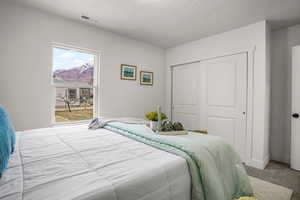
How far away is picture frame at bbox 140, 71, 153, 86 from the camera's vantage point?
3.71 m

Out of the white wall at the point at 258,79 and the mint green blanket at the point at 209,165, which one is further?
the white wall at the point at 258,79

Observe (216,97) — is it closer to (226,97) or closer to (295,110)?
(226,97)

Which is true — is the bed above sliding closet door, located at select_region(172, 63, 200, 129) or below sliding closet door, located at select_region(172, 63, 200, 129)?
below

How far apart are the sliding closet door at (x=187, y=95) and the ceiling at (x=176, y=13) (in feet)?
3.25

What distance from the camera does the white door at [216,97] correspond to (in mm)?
2877

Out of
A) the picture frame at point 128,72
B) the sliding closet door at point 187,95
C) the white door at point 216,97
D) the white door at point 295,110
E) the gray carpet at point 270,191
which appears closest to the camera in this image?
the gray carpet at point 270,191

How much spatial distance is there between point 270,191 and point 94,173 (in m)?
2.29

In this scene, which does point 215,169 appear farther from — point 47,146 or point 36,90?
point 36,90

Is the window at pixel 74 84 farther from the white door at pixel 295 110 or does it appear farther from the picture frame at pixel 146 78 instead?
the white door at pixel 295 110

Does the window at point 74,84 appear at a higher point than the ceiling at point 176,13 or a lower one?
lower

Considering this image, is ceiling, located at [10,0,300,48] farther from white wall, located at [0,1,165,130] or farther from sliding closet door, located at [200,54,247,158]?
sliding closet door, located at [200,54,247,158]

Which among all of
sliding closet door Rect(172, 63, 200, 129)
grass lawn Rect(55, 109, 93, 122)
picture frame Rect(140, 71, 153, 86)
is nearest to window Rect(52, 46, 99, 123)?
grass lawn Rect(55, 109, 93, 122)

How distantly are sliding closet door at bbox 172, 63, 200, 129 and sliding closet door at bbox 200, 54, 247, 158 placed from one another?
21 centimetres

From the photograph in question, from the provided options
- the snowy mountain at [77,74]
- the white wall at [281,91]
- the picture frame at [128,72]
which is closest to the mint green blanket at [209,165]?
the snowy mountain at [77,74]
